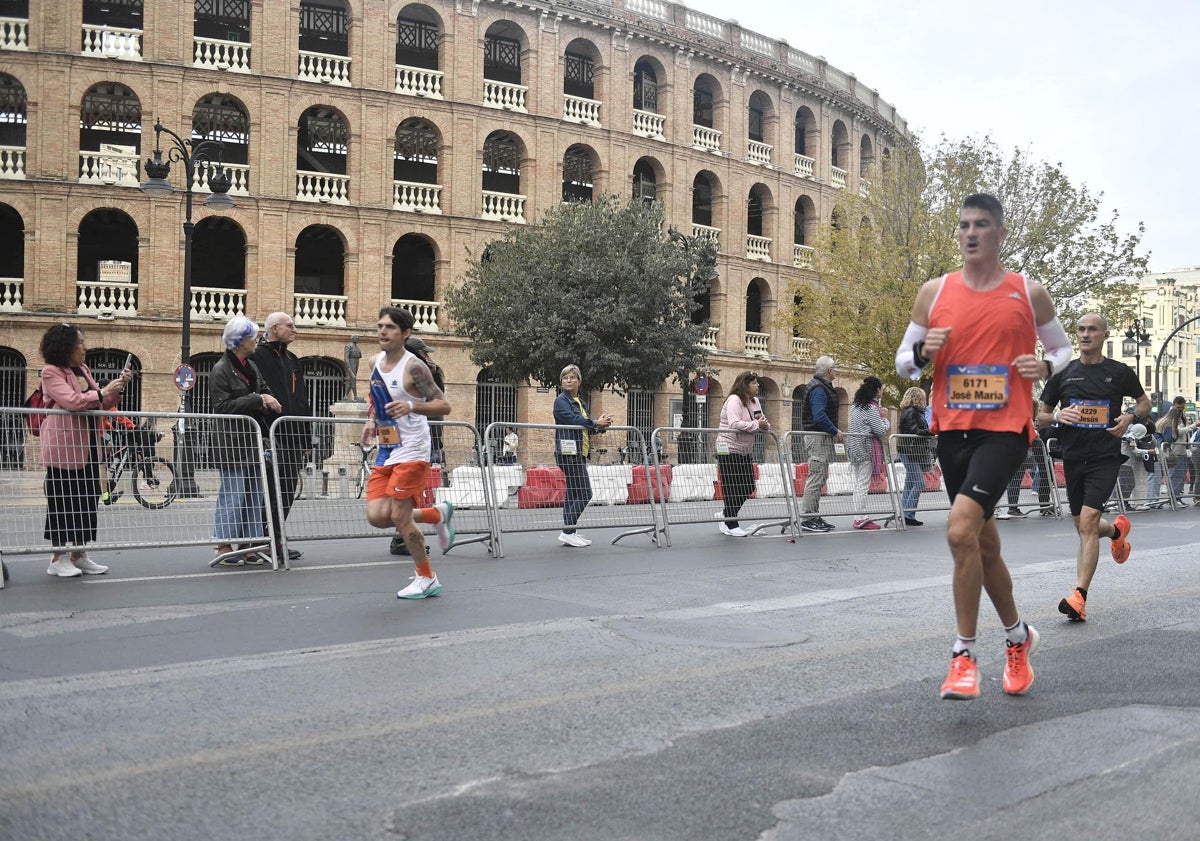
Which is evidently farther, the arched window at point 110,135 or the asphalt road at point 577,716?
the arched window at point 110,135

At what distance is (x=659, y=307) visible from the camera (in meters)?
33.4

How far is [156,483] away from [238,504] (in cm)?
66

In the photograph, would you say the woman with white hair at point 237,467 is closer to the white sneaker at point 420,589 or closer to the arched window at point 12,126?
the white sneaker at point 420,589

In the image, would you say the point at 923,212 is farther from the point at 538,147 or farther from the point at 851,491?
the point at 851,491

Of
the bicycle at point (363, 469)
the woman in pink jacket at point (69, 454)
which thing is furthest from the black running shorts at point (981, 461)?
the woman in pink jacket at point (69, 454)

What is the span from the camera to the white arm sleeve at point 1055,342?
5.31 meters

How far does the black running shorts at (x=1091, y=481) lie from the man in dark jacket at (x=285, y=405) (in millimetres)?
5938

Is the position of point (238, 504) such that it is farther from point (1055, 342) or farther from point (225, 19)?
point (225, 19)

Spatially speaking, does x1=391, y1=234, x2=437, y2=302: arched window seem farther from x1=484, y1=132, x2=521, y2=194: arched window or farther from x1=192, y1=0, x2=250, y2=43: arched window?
x1=192, y1=0, x2=250, y2=43: arched window

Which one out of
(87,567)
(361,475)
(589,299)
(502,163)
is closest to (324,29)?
(502,163)

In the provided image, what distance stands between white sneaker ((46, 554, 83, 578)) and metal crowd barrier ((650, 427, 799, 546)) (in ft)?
19.5

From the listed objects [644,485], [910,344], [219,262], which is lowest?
[644,485]

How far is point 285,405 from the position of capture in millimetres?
10633

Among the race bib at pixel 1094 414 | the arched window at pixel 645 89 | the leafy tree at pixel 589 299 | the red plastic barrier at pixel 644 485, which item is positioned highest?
the arched window at pixel 645 89
